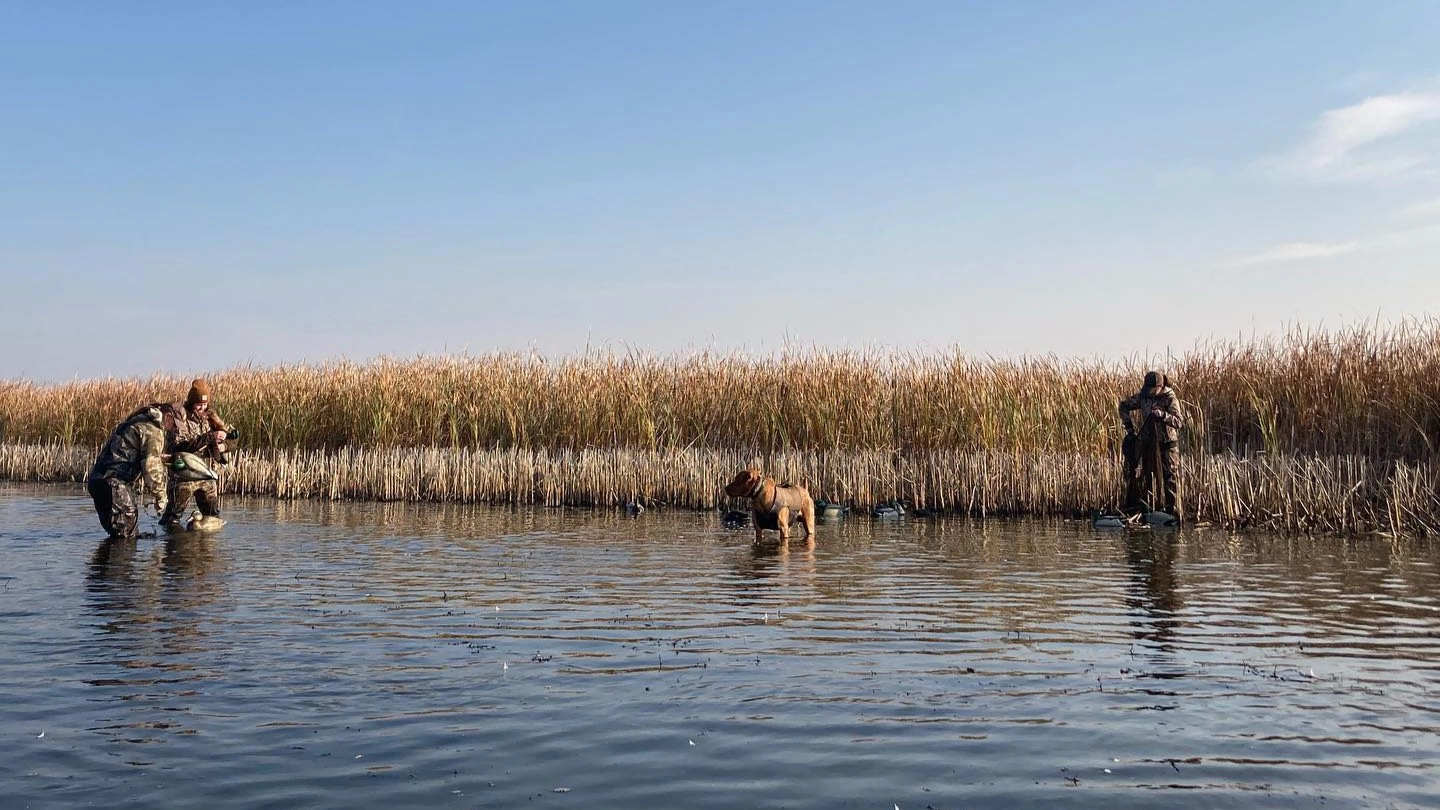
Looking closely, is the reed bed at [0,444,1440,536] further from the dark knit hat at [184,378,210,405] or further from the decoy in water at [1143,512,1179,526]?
the dark knit hat at [184,378,210,405]

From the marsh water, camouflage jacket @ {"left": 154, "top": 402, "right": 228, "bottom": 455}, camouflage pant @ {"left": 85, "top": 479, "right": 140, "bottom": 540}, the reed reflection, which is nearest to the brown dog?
the reed reflection

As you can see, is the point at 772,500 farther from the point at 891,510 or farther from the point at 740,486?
the point at 891,510

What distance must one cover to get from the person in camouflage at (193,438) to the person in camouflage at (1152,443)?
41.3 ft

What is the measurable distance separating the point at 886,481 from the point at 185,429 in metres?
10.8

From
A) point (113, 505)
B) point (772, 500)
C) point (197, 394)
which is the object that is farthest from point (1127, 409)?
point (113, 505)

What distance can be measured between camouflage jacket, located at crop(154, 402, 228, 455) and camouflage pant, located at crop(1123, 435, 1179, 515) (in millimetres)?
12718

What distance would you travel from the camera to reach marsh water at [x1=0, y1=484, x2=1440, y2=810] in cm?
502

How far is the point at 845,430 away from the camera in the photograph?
21375 mm

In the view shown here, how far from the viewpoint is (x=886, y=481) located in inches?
787

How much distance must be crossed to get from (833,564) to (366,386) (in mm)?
16472

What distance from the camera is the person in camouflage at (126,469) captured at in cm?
1430

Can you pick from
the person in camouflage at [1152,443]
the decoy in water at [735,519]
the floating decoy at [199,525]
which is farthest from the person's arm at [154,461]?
the person in camouflage at [1152,443]

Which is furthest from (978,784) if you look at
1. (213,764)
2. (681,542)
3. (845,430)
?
(845,430)

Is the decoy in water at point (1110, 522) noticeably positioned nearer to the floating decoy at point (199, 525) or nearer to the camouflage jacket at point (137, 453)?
the floating decoy at point (199, 525)
